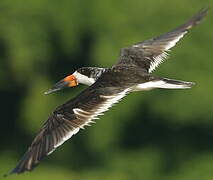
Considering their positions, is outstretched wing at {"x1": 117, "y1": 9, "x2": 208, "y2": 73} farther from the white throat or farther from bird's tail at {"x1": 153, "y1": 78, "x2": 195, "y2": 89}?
bird's tail at {"x1": 153, "y1": 78, "x2": 195, "y2": 89}

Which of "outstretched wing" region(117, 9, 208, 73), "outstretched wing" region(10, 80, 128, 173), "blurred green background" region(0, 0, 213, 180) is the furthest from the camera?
"blurred green background" region(0, 0, 213, 180)

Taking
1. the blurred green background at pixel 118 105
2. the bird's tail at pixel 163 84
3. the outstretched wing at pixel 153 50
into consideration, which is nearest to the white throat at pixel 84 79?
the outstretched wing at pixel 153 50

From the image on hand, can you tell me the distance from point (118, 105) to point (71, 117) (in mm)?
8246

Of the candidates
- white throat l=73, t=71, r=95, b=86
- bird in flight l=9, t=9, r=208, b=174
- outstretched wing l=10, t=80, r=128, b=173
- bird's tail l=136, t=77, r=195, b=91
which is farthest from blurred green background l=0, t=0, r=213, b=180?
outstretched wing l=10, t=80, r=128, b=173

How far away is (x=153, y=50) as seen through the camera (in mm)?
10820

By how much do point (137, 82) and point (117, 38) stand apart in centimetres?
807

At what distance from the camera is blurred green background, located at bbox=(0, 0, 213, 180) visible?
57.2 ft

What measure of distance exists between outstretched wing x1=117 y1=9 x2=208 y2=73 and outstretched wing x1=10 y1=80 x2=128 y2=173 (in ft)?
3.25

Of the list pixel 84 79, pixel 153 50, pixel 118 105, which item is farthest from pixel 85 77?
pixel 118 105

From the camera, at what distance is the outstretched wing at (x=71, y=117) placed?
30.0ft

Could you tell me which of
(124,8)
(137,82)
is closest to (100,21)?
(124,8)

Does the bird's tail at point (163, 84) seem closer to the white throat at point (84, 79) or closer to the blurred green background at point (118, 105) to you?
the white throat at point (84, 79)

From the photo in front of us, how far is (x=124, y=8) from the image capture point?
18.4m

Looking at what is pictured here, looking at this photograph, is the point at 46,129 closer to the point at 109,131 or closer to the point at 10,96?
the point at 109,131
